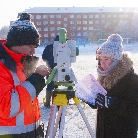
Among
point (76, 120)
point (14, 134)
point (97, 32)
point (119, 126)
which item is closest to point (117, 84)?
point (119, 126)

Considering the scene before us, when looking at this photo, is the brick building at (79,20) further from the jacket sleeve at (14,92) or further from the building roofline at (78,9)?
the jacket sleeve at (14,92)

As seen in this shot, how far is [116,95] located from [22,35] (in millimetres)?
1008

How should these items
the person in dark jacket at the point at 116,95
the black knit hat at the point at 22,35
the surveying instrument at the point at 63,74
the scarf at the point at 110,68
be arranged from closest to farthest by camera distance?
the black knit hat at the point at 22,35 → the surveying instrument at the point at 63,74 → the person in dark jacket at the point at 116,95 → the scarf at the point at 110,68

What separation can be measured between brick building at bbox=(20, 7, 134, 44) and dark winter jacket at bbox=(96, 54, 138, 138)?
174ft

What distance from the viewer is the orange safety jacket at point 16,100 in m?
1.73

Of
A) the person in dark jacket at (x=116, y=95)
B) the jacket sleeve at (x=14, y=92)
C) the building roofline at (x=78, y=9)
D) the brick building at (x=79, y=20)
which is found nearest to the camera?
the jacket sleeve at (x=14, y=92)

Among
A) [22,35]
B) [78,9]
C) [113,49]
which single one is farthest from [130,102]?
[78,9]

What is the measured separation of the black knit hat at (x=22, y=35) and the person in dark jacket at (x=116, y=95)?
75cm

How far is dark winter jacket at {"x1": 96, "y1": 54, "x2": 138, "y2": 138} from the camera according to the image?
225 centimetres

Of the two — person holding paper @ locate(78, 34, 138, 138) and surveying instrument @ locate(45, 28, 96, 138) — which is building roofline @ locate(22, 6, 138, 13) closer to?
person holding paper @ locate(78, 34, 138, 138)

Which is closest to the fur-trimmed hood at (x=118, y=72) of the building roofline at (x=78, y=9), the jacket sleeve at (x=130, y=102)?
the jacket sleeve at (x=130, y=102)

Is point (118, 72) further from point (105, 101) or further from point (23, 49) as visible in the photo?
point (23, 49)

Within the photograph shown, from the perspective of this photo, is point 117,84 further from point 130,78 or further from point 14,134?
point 14,134

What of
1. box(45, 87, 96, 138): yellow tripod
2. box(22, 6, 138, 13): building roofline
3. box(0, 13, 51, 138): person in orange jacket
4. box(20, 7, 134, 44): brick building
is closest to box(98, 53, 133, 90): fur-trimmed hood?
box(45, 87, 96, 138): yellow tripod
